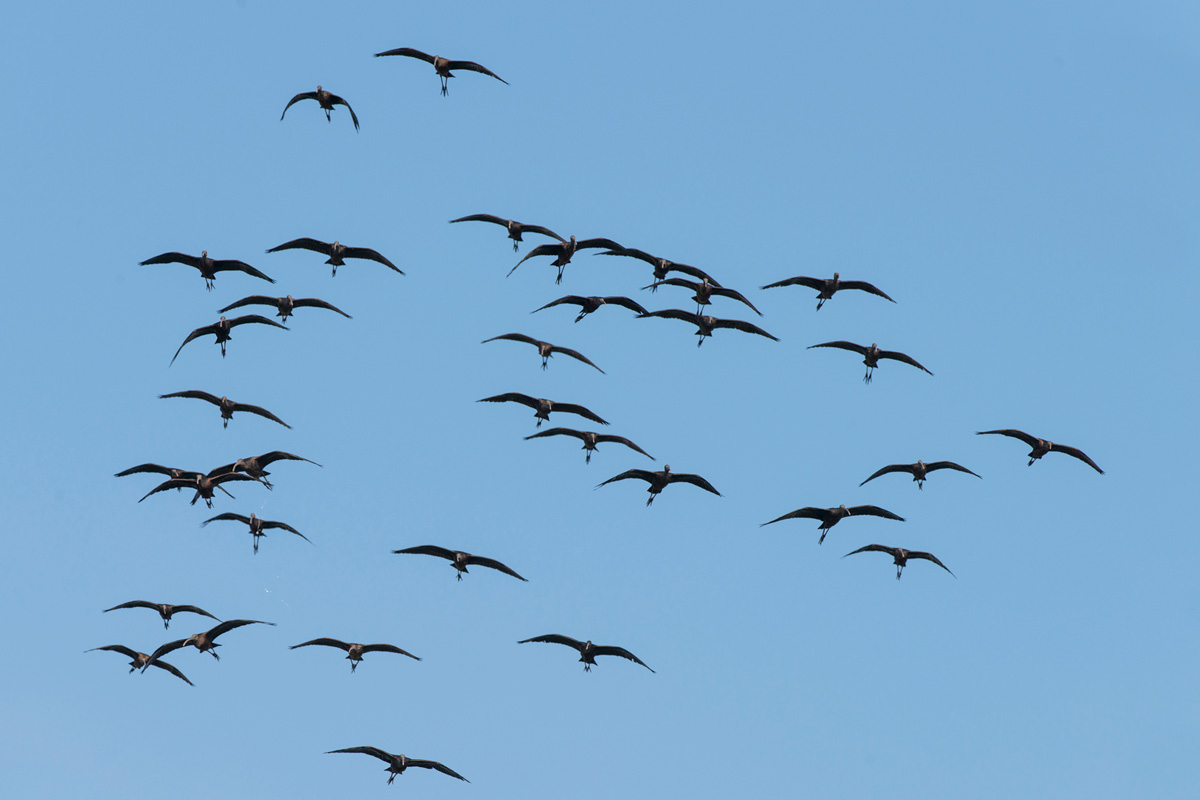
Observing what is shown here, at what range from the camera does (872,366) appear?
56.6 meters

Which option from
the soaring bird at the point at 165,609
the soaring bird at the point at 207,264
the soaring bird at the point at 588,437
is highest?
the soaring bird at the point at 207,264

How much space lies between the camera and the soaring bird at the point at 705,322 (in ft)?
185

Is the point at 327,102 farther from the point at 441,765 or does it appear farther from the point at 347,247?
the point at 441,765

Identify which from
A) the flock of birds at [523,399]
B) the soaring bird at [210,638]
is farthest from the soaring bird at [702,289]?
the soaring bird at [210,638]

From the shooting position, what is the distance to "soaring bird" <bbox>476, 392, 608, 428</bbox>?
178 ft

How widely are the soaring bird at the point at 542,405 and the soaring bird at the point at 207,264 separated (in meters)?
8.43

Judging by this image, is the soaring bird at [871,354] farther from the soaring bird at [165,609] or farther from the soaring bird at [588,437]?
the soaring bird at [165,609]

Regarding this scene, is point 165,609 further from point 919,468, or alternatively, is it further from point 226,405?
point 919,468

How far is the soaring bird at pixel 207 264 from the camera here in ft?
176

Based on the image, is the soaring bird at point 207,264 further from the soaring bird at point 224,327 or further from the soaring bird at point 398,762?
the soaring bird at point 398,762

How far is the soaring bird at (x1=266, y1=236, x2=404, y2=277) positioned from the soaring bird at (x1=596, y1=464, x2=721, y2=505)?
34.5ft

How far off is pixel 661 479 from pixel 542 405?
15.4 ft

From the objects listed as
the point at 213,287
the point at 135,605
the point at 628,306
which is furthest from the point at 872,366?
the point at 135,605

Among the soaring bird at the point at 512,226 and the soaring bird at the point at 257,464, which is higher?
the soaring bird at the point at 512,226
